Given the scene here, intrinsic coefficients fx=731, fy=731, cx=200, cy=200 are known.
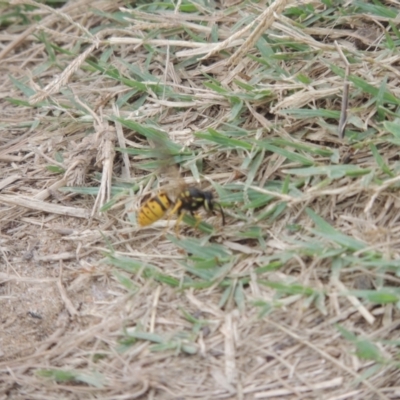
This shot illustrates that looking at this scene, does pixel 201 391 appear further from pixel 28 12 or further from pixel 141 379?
pixel 28 12

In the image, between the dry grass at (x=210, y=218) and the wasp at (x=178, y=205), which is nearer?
the dry grass at (x=210, y=218)

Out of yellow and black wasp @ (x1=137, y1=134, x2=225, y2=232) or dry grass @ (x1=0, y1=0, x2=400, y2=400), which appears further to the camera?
yellow and black wasp @ (x1=137, y1=134, x2=225, y2=232)

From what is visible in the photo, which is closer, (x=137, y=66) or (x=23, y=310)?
(x=23, y=310)

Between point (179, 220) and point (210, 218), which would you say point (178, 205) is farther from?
point (210, 218)

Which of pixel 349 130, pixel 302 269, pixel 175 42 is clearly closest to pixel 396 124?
pixel 349 130

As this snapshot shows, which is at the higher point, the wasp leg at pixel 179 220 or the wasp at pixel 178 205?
the wasp at pixel 178 205

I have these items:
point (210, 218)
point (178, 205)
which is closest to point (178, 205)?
point (178, 205)
